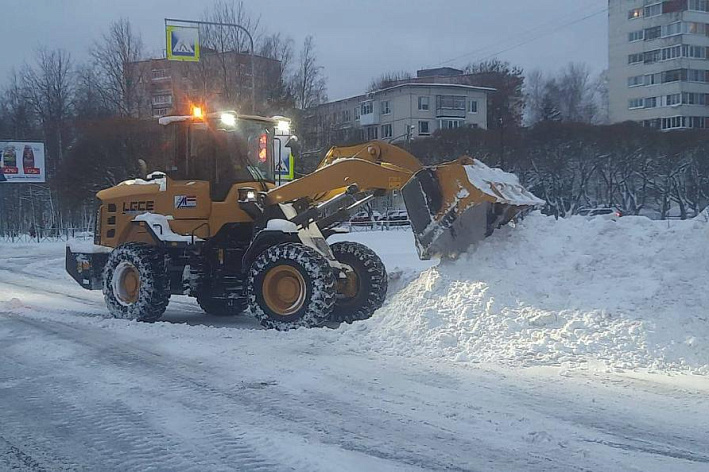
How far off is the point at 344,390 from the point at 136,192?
6.39 metres

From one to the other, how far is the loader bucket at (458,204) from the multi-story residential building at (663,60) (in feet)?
200

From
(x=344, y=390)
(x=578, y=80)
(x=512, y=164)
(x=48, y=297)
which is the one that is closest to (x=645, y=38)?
(x=578, y=80)

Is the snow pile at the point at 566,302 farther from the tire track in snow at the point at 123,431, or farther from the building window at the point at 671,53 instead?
the building window at the point at 671,53

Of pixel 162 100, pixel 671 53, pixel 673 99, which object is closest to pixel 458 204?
pixel 162 100

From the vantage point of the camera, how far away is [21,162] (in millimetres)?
46688

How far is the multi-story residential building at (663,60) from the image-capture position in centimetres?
6725

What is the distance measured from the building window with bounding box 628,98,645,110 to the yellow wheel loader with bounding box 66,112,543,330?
216 ft

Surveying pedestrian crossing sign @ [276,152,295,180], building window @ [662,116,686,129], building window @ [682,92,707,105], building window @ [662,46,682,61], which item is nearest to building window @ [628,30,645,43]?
building window @ [662,46,682,61]

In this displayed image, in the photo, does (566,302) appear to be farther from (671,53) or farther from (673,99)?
(671,53)

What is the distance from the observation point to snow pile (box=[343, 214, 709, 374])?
25.5 feet

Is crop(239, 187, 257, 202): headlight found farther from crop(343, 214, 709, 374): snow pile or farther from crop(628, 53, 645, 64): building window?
crop(628, 53, 645, 64): building window

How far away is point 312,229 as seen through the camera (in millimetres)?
11133

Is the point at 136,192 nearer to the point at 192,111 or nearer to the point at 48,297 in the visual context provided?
the point at 192,111

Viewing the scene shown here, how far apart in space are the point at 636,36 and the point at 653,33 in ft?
5.90
